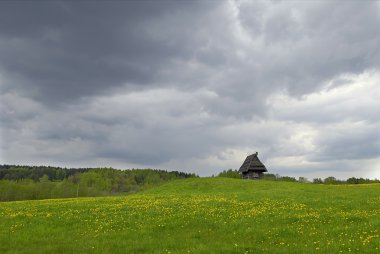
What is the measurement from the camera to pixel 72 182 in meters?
144

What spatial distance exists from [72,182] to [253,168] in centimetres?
8429

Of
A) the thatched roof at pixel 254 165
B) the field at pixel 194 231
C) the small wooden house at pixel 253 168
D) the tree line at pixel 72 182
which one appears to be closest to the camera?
the field at pixel 194 231

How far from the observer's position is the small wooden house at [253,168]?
8731 centimetres

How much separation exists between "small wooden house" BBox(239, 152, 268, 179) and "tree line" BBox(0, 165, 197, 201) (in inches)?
1263

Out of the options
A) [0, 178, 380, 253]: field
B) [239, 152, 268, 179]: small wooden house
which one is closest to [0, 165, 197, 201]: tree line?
[239, 152, 268, 179]: small wooden house

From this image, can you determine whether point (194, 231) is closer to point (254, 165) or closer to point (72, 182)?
point (254, 165)

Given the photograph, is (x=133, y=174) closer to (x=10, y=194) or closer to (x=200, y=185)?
(x=10, y=194)

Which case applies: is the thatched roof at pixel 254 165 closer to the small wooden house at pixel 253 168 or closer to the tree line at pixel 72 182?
the small wooden house at pixel 253 168

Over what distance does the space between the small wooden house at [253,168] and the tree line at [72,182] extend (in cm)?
3209

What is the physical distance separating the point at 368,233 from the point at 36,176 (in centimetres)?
18891

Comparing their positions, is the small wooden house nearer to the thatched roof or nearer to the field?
the thatched roof

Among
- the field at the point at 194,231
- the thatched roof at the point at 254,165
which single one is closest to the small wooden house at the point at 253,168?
the thatched roof at the point at 254,165

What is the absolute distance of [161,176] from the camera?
18912 cm

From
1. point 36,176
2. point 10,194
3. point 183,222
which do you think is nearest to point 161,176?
point 36,176
